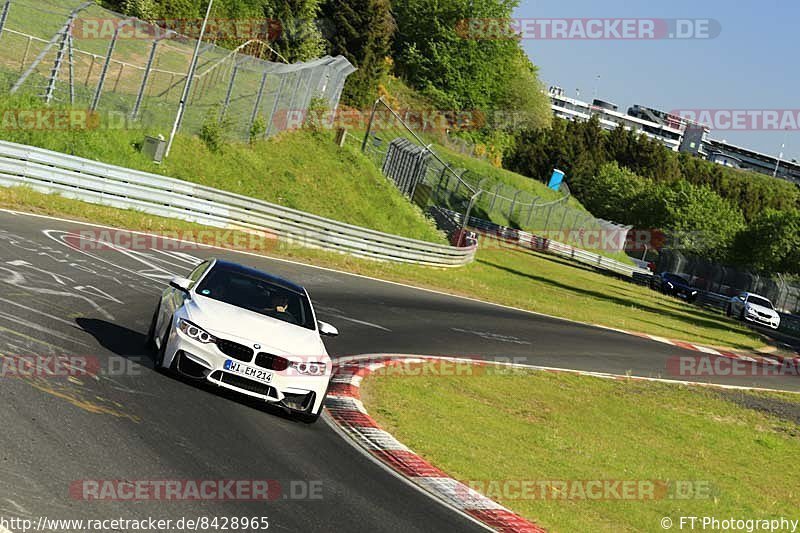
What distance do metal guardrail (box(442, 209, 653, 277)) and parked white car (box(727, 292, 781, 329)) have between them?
17.5m

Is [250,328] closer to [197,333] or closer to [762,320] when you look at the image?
[197,333]

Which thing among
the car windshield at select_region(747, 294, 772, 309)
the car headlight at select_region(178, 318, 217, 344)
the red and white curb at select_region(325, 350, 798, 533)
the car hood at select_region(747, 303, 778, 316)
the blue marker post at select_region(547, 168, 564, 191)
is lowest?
the red and white curb at select_region(325, 350, 798, 533)

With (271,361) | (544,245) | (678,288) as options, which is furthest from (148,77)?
(544,245)

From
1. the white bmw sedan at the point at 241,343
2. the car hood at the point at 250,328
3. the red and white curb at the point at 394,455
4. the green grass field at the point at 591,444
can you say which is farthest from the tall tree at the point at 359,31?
the car hood at the point at 250,328

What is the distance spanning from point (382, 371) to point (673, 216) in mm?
91079

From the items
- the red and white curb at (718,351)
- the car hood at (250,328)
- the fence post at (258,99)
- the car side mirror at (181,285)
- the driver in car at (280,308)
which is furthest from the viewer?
the fence post at (258,99)

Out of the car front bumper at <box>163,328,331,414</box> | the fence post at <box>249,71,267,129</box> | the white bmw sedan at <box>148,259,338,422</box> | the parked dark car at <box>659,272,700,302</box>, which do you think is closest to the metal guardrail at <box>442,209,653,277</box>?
the parked dark car at <box>659,272,700,302</box>

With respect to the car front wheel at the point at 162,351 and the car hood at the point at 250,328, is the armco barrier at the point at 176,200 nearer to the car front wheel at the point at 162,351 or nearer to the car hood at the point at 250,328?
the car front wheel at the point at 162,351

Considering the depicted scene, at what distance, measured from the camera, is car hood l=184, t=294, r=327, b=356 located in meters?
10.4

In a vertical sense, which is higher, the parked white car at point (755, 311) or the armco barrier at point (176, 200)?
the parked white car at point (755, 311)

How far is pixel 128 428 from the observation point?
8.66m

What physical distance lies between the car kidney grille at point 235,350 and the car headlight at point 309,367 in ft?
1.56

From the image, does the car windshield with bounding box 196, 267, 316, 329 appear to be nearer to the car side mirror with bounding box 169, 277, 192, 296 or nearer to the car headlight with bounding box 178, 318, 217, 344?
the car side mirror with bounding box 169, 277, 192, 296

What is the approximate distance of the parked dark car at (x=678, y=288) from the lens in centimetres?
6097
